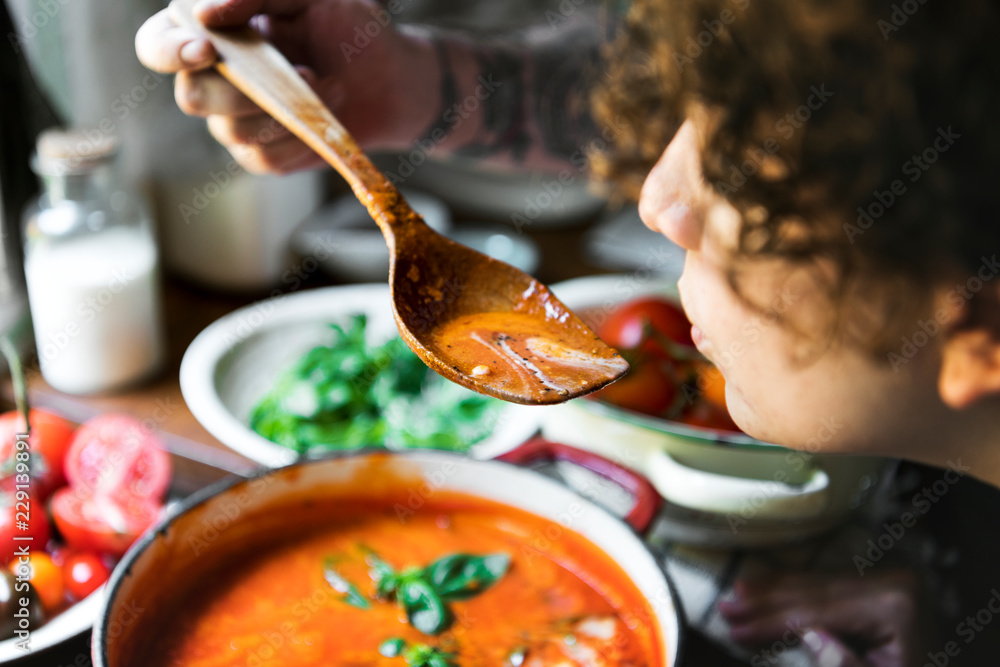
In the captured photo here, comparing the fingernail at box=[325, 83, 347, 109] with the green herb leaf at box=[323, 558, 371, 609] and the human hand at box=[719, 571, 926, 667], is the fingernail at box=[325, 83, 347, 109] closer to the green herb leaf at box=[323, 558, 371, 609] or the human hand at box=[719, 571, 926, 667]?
the green herb leaf at box=[323, 558, 371, 609]

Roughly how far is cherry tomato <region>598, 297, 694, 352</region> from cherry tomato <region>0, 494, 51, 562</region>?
66 cm

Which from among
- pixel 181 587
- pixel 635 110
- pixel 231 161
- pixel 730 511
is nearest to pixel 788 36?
pixel 635 110

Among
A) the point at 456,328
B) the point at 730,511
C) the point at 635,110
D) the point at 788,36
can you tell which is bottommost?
the point at 730,511

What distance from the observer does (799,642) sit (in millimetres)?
799

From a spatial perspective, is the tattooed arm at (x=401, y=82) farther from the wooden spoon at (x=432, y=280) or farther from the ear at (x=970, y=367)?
the ear at (x=970, y=367)

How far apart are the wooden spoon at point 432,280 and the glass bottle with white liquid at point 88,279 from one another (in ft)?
1.47

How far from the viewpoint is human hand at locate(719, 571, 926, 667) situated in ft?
2.58

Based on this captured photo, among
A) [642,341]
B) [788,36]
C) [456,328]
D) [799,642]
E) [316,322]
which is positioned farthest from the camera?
[316,322]

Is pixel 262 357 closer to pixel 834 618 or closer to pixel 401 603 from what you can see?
pixel 401 603

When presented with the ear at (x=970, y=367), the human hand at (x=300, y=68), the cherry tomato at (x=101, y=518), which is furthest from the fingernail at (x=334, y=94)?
the ear at (x=970, y=367)

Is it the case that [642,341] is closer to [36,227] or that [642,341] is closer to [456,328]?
[456,328]

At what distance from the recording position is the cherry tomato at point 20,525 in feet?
2.71

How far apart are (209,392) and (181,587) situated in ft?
1.14

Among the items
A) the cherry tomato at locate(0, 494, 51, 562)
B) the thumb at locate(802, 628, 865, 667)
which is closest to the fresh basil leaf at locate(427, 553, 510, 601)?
the thumb at locate(802, 628, 865, 667)
